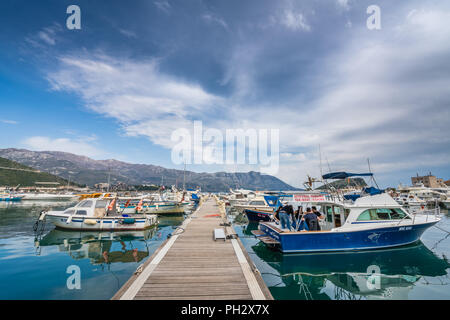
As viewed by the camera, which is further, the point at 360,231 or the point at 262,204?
the point at 262,204

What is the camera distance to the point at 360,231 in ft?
38.0

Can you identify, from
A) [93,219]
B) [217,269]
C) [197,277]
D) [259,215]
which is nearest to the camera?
[197,277]

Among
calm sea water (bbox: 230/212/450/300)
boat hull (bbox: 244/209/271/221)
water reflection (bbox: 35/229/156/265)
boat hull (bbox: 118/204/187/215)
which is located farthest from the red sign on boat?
boat hull (bbox: 118/204/187/215)

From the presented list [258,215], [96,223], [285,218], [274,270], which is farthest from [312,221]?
[96,223]

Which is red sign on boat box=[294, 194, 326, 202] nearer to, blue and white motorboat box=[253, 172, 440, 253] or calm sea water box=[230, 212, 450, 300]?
blue and white motorboat box=[253, 172, 440, 253]

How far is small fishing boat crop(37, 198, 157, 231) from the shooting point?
17.5 m

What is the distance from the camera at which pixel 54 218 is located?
58.5ft

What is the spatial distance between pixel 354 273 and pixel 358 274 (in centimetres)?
16

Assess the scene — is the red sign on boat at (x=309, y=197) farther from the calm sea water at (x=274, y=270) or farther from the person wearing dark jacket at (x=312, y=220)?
the calm sea water at (x=274, y=270)

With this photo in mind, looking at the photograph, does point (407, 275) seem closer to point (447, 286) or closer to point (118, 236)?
point (447, 286)

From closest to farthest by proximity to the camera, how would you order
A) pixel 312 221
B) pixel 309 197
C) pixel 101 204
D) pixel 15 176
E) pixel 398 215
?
pixel 312 221 < pixel 309 197 < pixel 398 215 < pixel 101 204 < pixel 15 176

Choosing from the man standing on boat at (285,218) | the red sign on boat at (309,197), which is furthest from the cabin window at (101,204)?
the red sign on boat at (309,197)

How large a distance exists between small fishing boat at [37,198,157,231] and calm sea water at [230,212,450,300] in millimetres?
11239

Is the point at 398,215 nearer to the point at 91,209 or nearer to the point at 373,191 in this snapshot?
the point at 373,191
